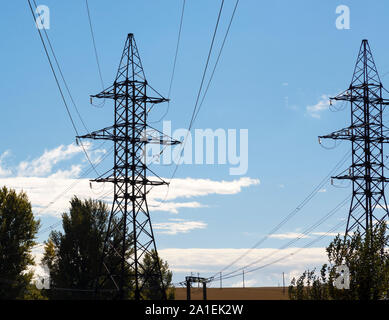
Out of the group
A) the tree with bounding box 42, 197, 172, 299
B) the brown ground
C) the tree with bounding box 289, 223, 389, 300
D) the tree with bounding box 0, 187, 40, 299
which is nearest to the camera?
the tree with bounding box 289, 223, 389, 300

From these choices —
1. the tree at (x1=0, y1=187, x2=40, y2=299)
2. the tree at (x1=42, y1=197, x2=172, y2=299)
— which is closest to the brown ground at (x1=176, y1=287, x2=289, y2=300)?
the tree at (x1=42, y1=197, x2=172, y2=299)

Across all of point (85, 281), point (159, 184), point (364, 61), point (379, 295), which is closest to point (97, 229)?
point (85, 281)

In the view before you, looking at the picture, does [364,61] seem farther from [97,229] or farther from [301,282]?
[97,229]

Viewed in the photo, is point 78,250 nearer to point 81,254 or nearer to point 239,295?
point 81,254

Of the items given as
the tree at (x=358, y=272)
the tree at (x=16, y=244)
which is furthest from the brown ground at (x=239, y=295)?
the tree at (x=358, y=272)

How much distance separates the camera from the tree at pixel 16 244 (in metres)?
56.9

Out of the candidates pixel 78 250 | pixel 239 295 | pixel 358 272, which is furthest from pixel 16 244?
pixel 239 295

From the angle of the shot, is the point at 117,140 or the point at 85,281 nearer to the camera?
the point at 117,140

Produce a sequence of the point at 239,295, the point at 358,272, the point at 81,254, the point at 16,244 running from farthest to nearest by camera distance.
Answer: the point at 239,295, the point at 81,254, the point at 16,244, the point at 358,272

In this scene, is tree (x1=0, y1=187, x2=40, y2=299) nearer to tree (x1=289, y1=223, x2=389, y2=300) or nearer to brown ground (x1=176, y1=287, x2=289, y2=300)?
tree (x1=289, y1=223, x2=389, y2=300)

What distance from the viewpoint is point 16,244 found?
59531 mm

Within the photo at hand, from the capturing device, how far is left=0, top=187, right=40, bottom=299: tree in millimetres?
56875

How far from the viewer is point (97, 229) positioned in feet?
218
